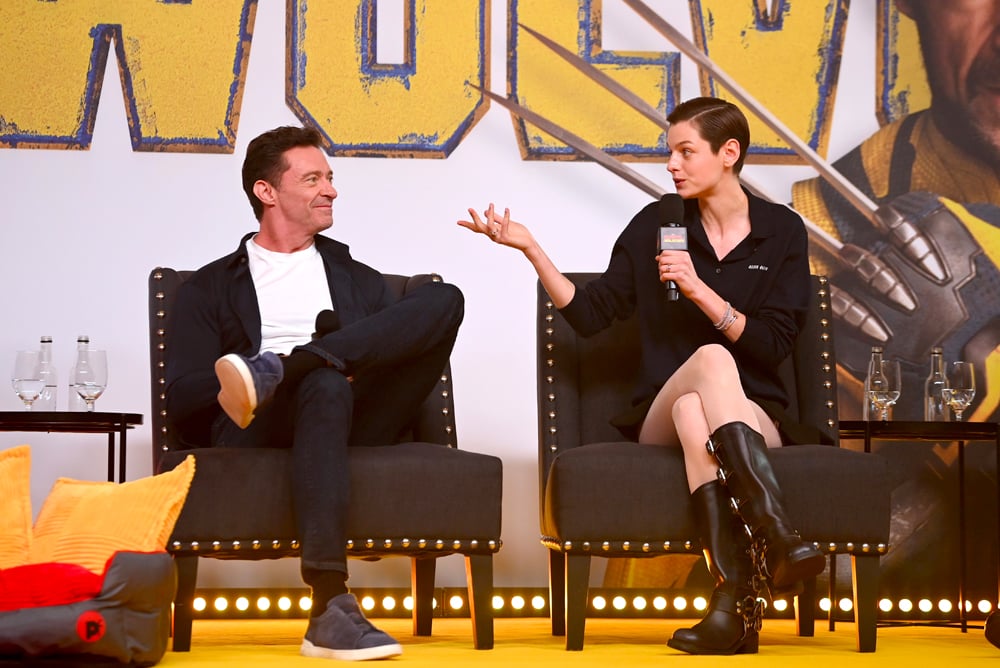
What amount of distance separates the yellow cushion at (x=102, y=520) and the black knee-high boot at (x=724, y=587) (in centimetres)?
108

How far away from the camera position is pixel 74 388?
12.1 feet

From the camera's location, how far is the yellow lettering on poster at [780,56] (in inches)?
164

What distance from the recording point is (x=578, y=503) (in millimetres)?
2809

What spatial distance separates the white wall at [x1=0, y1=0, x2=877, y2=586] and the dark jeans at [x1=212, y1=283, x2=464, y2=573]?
992mm

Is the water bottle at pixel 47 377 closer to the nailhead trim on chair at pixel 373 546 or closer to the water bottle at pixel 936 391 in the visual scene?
the nailhead trim on chair at pixel 373 546

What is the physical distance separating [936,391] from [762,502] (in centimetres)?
153

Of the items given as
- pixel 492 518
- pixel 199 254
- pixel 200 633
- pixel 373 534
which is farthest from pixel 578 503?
pixel 199 254

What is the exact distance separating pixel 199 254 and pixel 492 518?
1.67m

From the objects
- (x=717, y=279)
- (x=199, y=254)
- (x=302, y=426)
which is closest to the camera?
(x=302, y=426)

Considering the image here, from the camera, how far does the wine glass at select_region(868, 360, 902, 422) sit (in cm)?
370

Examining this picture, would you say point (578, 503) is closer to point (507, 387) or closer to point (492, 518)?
point (492, 518)

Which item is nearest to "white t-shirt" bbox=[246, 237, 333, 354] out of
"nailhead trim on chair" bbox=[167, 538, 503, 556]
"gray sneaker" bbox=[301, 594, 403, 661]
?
"nailhead trim on chair" bbox=[167, 538, 503, 556]

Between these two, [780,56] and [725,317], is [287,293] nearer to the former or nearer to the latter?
[725,317]

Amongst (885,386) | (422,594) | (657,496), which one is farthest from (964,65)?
(422,594)
